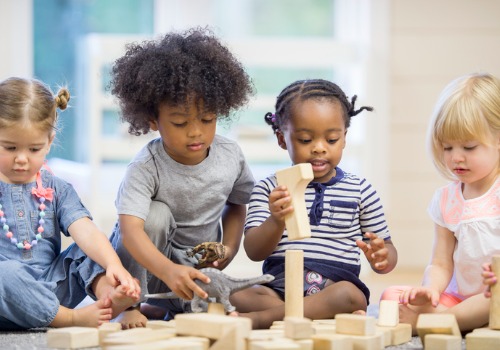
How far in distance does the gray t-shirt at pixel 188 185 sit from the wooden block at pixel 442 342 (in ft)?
1.91

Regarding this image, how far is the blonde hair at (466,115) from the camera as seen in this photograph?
1604mm

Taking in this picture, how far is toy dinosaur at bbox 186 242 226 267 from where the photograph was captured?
5.33 ft

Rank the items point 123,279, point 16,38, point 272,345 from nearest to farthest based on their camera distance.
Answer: point 272,345
point 123,279
point 16,38

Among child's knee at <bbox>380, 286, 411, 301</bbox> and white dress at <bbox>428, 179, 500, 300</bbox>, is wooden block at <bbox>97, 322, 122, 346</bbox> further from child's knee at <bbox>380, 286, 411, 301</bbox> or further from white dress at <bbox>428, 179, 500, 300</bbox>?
white dress at <bbox>428, 179, 500, 300</bbox>

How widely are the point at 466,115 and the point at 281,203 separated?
0.44 metres

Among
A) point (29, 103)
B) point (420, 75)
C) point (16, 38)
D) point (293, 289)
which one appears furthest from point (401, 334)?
point (16, 38)

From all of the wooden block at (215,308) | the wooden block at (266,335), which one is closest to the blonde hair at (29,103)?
the wooden block at (215,308)

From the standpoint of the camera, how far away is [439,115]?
64.9 inches

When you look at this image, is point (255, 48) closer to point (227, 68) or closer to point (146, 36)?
point (146, 36)

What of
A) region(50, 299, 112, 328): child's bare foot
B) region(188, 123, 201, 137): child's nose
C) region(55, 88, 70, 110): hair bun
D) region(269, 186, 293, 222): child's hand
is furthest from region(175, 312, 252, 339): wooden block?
region(55, 88, 70, 110): hair bun

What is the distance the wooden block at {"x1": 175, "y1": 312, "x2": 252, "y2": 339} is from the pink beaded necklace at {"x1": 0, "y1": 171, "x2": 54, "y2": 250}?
20.1 inches

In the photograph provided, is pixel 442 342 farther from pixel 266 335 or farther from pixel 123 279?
pixel 123 279

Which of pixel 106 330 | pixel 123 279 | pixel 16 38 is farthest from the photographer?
pixel 16 38

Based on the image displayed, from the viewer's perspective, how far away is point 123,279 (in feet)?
4.97
